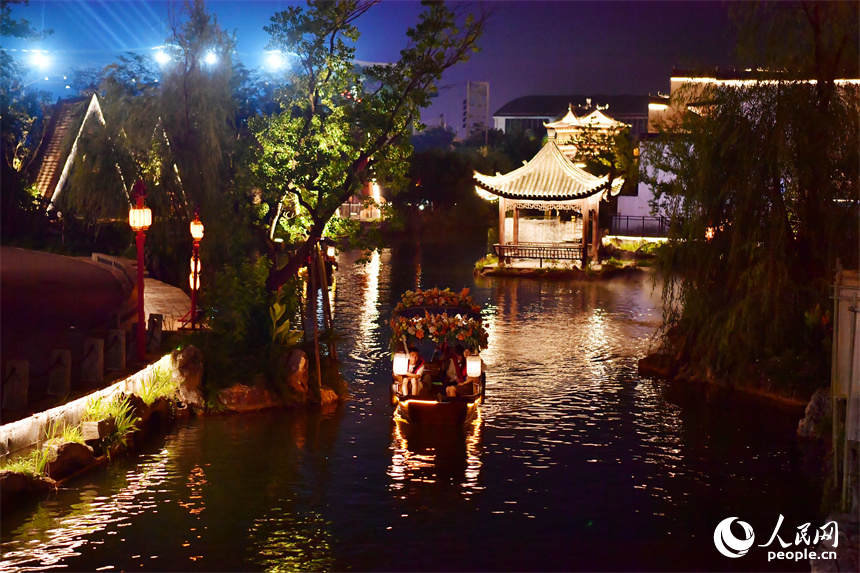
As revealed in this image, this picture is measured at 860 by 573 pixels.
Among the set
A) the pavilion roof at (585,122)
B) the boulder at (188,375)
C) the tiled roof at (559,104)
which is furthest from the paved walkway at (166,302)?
the tiled roof at (559,104)

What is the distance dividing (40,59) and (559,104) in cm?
8947

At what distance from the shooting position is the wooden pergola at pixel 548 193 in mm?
45656

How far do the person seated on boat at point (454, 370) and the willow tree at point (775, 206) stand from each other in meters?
5.75

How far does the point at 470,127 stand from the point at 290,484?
149716 mm

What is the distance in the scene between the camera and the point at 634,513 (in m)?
13.1

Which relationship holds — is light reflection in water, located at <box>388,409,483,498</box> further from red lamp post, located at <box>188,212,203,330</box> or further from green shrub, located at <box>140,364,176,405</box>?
red lamp post, located at <box>188,212,203,330</box>

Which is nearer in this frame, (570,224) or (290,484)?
(290,484)

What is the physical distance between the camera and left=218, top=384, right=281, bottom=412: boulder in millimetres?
18094

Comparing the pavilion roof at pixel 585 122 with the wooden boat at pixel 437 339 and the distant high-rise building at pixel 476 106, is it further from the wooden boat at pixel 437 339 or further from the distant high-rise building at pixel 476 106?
the distant high-rise building at pixel 476 106

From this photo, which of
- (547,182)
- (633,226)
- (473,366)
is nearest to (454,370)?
(473,366)

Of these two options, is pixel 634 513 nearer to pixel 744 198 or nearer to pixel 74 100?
pixel 744 198

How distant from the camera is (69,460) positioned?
45.3 feet

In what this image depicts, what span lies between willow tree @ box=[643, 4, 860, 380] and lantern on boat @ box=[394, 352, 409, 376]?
6.85 m

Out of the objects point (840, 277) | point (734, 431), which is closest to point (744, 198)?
point (734, 431)
